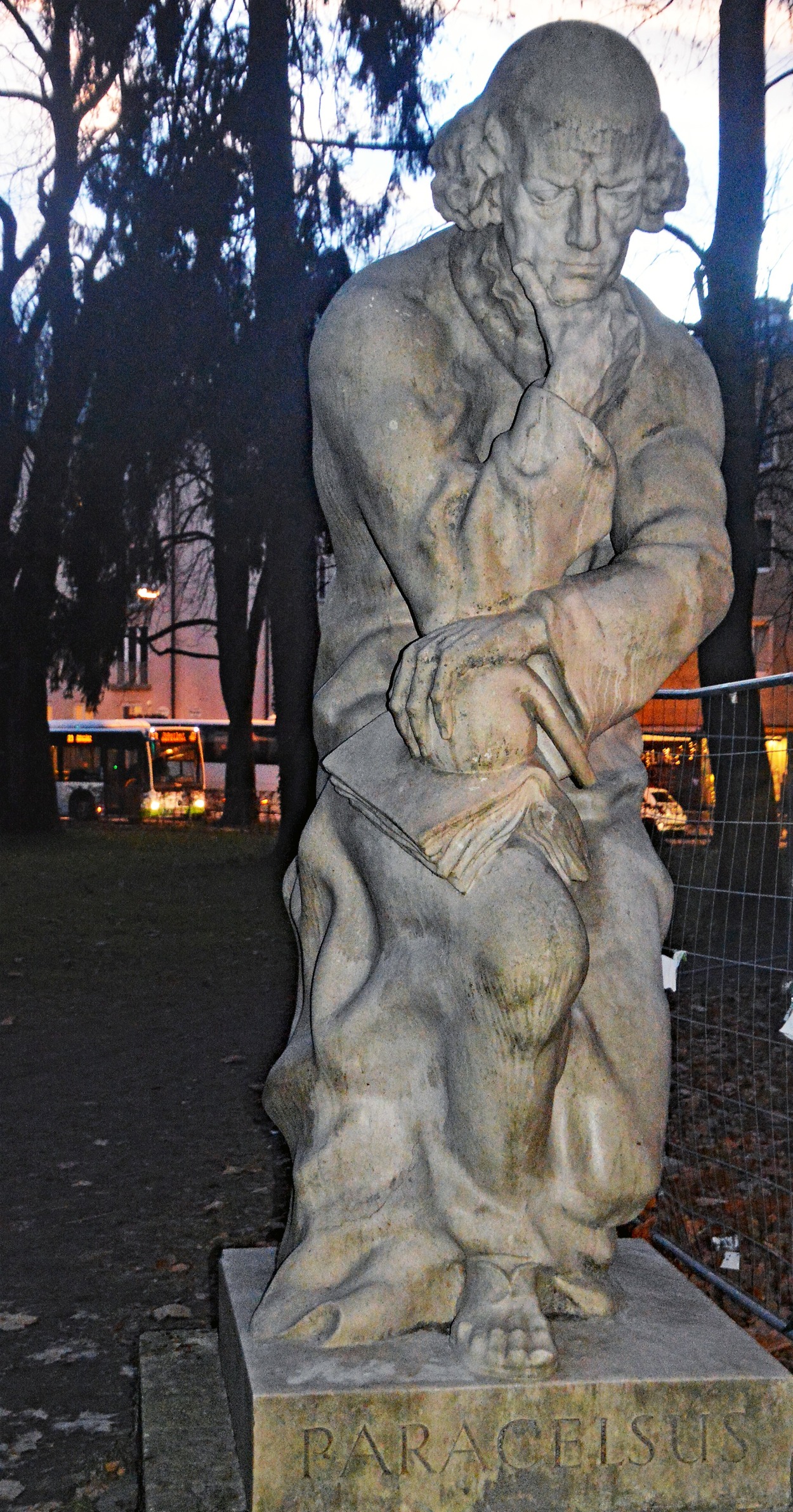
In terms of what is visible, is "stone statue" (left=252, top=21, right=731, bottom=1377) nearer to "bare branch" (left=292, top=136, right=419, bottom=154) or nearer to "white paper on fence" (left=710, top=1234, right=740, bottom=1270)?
"white paper on fence" (left=710, top=1234, right=740, bottom=1270)

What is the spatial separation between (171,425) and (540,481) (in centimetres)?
1679

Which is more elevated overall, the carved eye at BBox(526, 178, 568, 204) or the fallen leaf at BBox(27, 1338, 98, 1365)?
the carved eye at BBox(526, 178, 568, 204)

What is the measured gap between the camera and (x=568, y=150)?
8.78 feet

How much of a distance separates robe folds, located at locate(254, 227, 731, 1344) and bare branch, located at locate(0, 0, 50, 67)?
19823 mm

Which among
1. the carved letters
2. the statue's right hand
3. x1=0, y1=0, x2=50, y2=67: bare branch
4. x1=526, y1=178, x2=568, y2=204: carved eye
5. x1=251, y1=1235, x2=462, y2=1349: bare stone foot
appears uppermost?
x1=0, y1=0, x2=50, y2=67: bare branch


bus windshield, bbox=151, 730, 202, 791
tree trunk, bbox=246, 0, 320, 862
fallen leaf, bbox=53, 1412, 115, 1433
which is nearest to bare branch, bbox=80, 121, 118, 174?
tree trunk, bbox=246, 0, 320, 862

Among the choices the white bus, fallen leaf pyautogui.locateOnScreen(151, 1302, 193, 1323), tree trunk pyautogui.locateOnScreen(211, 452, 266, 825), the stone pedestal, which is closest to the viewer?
the stone pedestal

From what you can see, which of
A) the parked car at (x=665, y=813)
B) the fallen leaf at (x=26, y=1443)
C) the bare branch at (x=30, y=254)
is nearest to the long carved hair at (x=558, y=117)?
the fallen leaf at (x=26, y=1443)

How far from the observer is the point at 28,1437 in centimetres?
406

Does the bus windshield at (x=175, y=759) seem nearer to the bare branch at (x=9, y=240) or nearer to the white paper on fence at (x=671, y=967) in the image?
the bare branch at (x=9, y=240)

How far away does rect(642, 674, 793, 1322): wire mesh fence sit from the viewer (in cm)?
582

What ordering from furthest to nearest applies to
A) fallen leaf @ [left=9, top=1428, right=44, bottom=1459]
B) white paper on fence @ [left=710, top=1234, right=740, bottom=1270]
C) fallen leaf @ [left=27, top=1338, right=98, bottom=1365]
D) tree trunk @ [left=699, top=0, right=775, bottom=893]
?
tree trunk @ [left=699, top=0, right=775, bottom=893]
white paper on fence @ [left=710, top=1234, right=740, bottom=1270]
fallen leaf @ [left=27, top=1338, right=98, bottom=1365]
fallen leaf @ [left=9, top=1428, right=44, bottom=1459]

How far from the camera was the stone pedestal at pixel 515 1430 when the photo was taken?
250 centimetres

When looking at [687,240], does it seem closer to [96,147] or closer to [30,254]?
[96,147]
